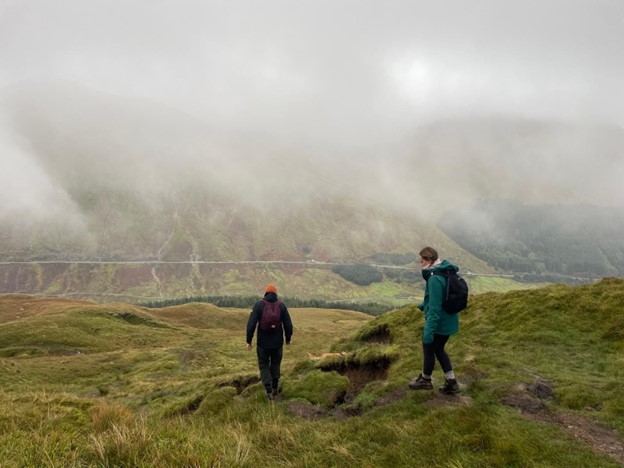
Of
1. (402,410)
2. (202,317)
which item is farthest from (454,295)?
(202,317)

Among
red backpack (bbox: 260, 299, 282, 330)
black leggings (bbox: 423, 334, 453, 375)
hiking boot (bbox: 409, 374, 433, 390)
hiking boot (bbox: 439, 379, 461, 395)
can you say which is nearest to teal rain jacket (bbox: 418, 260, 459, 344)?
black leggings (bbox: 423, 334, 453, 375)

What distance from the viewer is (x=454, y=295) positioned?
1140 centimetres

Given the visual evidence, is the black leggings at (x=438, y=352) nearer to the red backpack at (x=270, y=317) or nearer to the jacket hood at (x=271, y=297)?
the red backpack at (x=270, y=317)

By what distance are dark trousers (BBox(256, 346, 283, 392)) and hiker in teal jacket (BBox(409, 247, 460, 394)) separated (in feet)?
18.1

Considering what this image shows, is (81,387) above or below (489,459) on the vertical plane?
below

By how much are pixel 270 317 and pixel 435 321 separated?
20.9ft

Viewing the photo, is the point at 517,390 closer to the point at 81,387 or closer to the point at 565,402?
the point at 565,402

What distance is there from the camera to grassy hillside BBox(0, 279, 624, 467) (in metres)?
7.57

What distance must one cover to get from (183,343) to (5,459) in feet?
238

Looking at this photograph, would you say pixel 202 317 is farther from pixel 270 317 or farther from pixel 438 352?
pixel 438 352

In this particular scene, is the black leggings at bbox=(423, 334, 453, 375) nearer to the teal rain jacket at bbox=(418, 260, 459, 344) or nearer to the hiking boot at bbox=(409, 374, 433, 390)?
the teal rain jacket at bbox=(418, 260, 459, 344)

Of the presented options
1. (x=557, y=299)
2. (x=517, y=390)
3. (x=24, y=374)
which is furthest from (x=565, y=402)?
(x=24, y=374)

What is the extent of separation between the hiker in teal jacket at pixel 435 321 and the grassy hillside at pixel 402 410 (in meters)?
0.61

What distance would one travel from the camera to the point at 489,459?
7.54m
